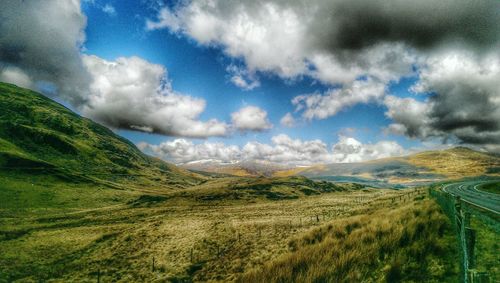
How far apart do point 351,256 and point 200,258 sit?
61.4 feet

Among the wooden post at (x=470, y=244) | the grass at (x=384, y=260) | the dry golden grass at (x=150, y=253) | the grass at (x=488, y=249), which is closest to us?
the wooden post at (x=470, y=244)

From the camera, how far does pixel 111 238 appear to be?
36281 mm

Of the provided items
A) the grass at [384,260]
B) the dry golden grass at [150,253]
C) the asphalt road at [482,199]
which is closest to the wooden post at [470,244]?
the grass at [384,260]

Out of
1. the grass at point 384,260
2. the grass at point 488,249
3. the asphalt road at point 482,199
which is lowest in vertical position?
the asphalt road at point 482,199

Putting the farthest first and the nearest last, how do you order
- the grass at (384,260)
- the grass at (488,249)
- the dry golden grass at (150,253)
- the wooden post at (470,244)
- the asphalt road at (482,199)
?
the dry golden grass at (150,253), the asphalt road at (482,199), the grass at (384,260), the grass at (488,249), the wooden post at (470,244)

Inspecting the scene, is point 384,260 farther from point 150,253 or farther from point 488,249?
point 150,253

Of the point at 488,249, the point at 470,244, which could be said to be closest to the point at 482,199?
the point at 488,249

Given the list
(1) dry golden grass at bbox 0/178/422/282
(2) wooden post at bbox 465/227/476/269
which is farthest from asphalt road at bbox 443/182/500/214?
(2) wooden post at bbox 465/227/476/269

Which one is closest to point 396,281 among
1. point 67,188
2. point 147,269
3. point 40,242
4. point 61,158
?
point 147,269

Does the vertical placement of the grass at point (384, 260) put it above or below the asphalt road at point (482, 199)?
above

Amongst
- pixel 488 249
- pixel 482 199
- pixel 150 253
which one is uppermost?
pixel 488 249

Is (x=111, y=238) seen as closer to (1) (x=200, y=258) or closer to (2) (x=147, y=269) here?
(2) (x=147, y=269)

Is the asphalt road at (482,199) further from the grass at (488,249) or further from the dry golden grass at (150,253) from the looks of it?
the dry golden grass at (150,253)

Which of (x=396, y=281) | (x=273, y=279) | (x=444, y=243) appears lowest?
(x=273, y=279)
